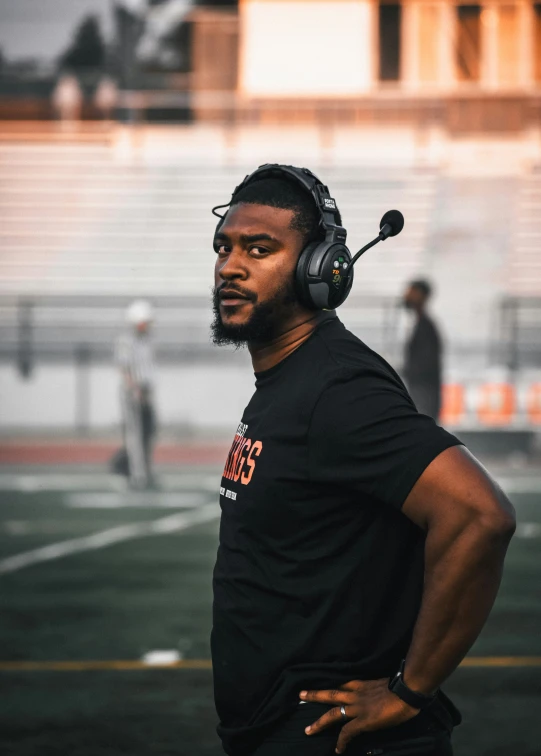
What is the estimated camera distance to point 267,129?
29.9 m

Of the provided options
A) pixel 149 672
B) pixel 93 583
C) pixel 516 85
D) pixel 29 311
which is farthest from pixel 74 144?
pixel 149 672

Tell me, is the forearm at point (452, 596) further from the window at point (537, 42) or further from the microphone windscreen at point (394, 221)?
the window at point (537, 42)

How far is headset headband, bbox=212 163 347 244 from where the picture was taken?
8.67ft

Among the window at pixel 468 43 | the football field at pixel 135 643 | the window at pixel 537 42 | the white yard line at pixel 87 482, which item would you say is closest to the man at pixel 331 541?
the football field at pixel 135 643

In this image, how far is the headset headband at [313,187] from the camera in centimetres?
264

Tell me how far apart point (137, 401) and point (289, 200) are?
11.6 metres

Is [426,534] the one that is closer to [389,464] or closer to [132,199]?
[389,464]

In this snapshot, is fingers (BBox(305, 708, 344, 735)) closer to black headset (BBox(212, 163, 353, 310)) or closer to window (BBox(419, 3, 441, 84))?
black headset (BBox(212, 163, 353, 310))

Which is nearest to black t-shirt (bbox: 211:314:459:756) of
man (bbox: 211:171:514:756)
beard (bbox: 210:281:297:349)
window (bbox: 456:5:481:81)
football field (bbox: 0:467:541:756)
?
man (bbox: 211:171:514:756)

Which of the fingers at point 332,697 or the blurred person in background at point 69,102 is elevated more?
the blurred person in background at point 69,102

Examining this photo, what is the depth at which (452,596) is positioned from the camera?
7.66 feet

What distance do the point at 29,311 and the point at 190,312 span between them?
114 inches

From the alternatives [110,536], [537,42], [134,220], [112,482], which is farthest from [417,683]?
[537,42]

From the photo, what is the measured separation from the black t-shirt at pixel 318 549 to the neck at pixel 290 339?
0.09 metres
